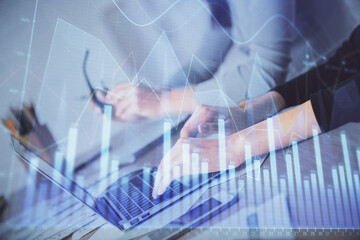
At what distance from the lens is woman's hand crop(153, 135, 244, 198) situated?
1.94 ft

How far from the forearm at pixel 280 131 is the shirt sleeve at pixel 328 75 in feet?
0.15

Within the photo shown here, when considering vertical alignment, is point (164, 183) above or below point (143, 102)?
below

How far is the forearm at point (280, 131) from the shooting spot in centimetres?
68

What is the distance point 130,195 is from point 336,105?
0.66 metres

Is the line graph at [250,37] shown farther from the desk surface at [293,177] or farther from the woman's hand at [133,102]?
the desk surface at [293,177]

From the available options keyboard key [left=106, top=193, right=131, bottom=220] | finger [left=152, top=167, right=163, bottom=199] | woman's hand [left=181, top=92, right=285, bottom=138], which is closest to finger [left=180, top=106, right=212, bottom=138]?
woman's hand [left=181, top=92, right=285, bottom=138]

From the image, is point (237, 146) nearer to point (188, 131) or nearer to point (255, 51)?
point (188, 131)

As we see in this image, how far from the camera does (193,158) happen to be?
63 cm

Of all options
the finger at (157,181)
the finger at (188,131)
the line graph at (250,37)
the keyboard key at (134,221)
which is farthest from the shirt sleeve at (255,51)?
the keyboard key at (134,221)

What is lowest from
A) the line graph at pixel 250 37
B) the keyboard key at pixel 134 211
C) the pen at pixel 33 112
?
the keyboard key at pixel 134 211

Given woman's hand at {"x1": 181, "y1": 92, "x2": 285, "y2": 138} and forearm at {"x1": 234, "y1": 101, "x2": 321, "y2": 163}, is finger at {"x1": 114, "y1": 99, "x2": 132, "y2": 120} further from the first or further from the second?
forearm at {"x1": 234, "y1": 101, "x2": 321, "y2": 163}

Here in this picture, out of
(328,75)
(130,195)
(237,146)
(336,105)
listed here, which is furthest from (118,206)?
(328,75)

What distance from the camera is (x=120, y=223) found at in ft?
1.77

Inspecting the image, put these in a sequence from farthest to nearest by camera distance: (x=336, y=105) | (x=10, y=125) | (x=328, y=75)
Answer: (x=328, y=75)
(x=336, y=105)
(x=10, y=125)
